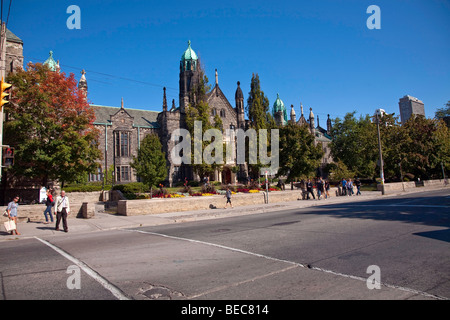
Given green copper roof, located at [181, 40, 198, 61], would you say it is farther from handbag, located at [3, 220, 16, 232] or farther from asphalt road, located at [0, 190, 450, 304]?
asphalt road, located at [0, 190, 450, 304]

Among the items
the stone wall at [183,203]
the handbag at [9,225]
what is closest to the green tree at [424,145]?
the stone wall at [183,203]

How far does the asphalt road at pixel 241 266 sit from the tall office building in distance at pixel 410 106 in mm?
136234

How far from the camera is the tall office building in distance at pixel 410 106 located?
412 ft

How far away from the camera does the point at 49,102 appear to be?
2091cm

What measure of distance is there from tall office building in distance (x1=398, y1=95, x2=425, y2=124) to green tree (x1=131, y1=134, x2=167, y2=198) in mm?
126233

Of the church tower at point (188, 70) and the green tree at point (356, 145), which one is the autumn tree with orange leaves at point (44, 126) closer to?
the church tower at point (188, 70)

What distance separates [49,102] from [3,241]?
1345 centimetres

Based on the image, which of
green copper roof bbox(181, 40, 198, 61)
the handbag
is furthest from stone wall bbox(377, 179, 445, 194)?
green copper roof bbox(181, 40, 198, 61)

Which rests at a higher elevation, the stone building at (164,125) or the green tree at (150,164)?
the stone building at (164,125)

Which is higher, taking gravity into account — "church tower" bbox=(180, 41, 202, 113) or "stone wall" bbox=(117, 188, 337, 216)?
"church tower" bbox=(180, 41, 202, 113)

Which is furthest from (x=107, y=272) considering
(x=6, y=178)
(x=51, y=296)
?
(x=6, y=178)

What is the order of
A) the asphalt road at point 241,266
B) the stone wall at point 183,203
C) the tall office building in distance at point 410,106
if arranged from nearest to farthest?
the asphalt road at point 241,266
the stone wall at point 183,203
the tall office building in distance at point 410,106

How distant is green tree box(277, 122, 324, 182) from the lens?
32.3 metres
